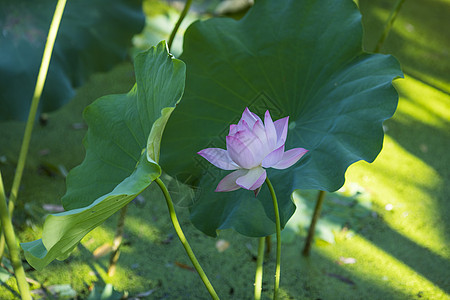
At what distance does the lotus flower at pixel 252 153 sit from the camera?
713mm

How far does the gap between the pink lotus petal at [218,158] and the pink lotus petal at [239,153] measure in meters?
0.02

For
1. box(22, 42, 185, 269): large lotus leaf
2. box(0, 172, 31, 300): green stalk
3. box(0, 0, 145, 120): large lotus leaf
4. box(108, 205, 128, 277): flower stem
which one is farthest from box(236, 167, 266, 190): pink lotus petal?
box(0, 0, 145, 120): large lotus leaf

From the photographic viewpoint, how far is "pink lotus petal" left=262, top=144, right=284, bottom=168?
72 centimetres

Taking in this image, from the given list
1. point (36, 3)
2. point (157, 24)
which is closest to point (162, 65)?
point (36, 3)

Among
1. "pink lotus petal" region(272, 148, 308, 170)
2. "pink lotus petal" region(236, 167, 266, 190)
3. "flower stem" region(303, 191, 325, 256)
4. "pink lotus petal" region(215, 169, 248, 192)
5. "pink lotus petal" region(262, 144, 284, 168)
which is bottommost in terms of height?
"flower stem" region(303, 191, 325, 256)

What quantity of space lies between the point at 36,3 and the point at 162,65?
3.32ft

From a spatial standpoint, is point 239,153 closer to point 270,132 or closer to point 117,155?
point 270,132

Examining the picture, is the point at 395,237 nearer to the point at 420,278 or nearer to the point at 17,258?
the point at 420,278

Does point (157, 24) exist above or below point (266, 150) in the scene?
below

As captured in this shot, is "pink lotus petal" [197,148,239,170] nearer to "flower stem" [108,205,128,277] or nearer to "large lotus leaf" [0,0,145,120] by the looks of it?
"flower stem" [108,205,128,277]

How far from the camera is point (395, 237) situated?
160 cm

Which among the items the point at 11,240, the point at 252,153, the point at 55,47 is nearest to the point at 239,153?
the point at 252,153

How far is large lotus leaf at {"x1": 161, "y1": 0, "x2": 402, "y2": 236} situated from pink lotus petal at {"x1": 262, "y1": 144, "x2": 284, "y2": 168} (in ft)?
0.77

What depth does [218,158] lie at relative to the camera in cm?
75
